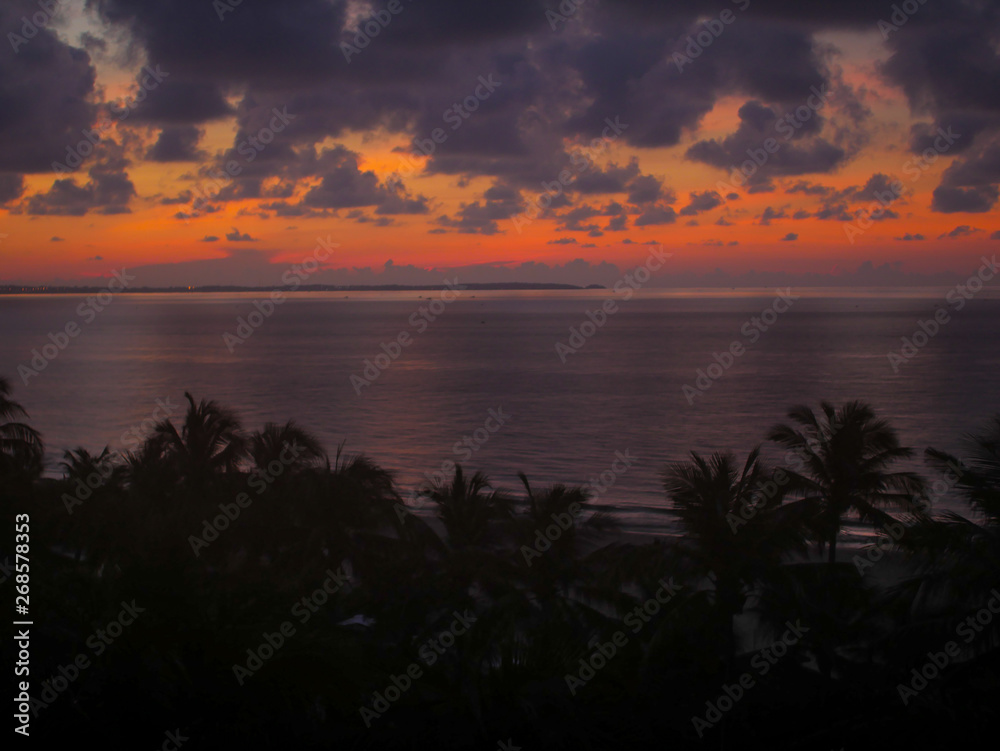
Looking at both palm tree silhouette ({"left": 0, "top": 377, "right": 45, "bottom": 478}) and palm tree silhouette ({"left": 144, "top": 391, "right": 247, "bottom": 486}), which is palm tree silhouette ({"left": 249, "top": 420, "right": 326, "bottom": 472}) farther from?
palm tree silhouette ({"left": 0, "top": 377, "right": 45, "bottom": 478})

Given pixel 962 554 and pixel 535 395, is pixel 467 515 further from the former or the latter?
pixel 535 395

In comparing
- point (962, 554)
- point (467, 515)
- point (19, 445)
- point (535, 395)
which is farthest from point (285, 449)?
point (535, 395)

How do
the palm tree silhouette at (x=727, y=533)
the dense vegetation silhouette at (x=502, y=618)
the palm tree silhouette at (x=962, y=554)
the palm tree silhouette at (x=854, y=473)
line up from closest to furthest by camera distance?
the dense vegetation silhouette at (x=502, y=618) → the palm tree silhouette at (x=962, y=554) → the palm tree silhouette at (x=727, y=533) → the palm tree silhouette at (x=854, y=473)

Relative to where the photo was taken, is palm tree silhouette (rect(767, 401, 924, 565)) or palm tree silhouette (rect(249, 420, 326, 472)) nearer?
palm tree silhouette (rect(767, 401, 924, 565))

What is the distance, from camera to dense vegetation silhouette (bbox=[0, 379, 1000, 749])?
10047mm

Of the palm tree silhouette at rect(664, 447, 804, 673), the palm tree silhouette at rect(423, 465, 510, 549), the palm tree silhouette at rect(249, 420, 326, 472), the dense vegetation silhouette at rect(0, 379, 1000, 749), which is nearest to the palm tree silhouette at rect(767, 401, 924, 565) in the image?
the dense vegetation silhouette at rect(0, 379, 1000, 749)

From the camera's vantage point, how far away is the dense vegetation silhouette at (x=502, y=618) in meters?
10.0

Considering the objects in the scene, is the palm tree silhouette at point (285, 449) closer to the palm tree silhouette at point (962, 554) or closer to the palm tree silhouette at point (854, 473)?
the palm tree silhouette at point (854, 473)

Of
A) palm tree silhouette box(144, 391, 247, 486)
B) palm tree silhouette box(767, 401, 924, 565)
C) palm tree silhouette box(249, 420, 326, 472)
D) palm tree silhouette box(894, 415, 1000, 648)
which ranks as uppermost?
palm tree silhouette box(144, 391, 247, 486)

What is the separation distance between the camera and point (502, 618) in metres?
13.8

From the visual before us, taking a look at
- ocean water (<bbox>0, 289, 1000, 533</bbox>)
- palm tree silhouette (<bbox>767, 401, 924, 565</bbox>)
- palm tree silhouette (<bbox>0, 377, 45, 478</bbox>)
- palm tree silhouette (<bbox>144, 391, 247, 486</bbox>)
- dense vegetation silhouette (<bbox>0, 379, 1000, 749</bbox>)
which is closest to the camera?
dense vegetation silhouette (<bbox>0, 379, 1000, 749</bbox>)

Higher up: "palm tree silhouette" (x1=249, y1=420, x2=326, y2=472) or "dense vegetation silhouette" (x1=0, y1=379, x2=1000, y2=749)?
"palm tree silhouette" (x1=249, y1=420, x2=326, y2=472)

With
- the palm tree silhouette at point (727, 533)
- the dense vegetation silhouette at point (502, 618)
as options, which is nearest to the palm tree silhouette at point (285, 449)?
the dense vegetation silhouette at point (502, 618)

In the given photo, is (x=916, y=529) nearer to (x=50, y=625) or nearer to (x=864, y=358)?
(x=50, y=625)
